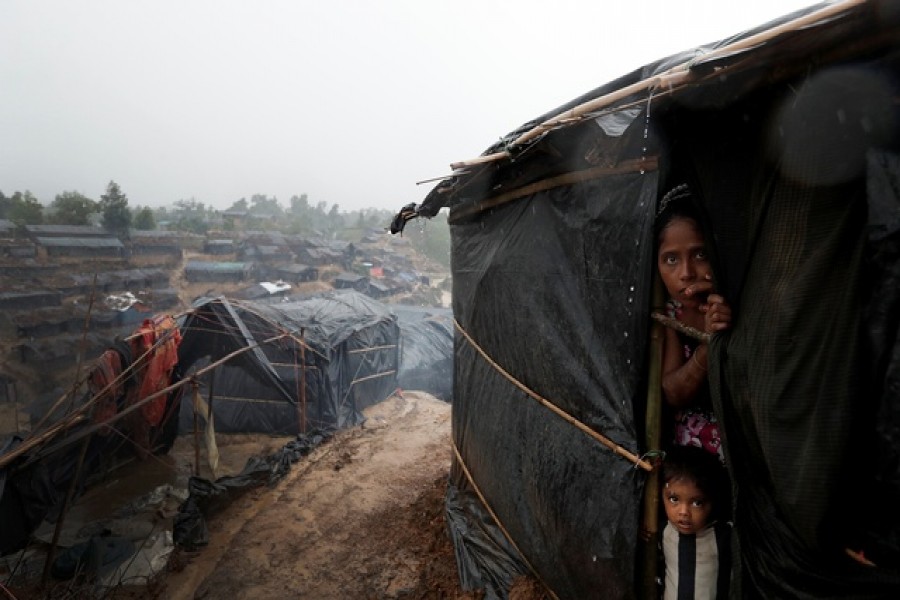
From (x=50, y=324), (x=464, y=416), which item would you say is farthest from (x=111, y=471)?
(x=50, y=324)

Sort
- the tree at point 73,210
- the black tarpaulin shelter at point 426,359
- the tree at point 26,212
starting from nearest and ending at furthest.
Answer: the black tarpaulin shelter at point 426,359, the tree at point 26,212, the tree at point 73,210

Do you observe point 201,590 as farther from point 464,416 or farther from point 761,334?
point 761,334

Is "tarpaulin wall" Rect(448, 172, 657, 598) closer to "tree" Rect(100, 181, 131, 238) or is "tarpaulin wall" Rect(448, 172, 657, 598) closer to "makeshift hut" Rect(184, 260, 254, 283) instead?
"makeshift hut" Rect(184, 260, 254, 283)

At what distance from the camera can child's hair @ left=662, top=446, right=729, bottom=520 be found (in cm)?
179

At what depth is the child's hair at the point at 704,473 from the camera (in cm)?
179

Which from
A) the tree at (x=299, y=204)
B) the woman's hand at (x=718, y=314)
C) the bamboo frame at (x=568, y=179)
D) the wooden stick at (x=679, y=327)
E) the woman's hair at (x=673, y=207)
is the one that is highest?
the tree at (x=299, y=204)

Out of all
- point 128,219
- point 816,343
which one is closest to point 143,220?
point 128,219

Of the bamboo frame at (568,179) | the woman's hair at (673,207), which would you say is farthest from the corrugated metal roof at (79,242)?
the woman's hair at (673,207)

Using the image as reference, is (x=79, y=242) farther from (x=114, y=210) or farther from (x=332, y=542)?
(x=332, y=542)

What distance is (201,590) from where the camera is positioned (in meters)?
4.86

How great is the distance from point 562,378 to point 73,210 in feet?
127

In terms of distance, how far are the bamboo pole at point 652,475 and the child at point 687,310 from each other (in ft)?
0.13

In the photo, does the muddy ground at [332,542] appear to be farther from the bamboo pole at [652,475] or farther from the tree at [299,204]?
the tree at [299,204]

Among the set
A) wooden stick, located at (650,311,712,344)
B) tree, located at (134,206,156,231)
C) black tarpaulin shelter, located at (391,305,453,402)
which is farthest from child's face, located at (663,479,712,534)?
tree, located at (134,206,156,231)
